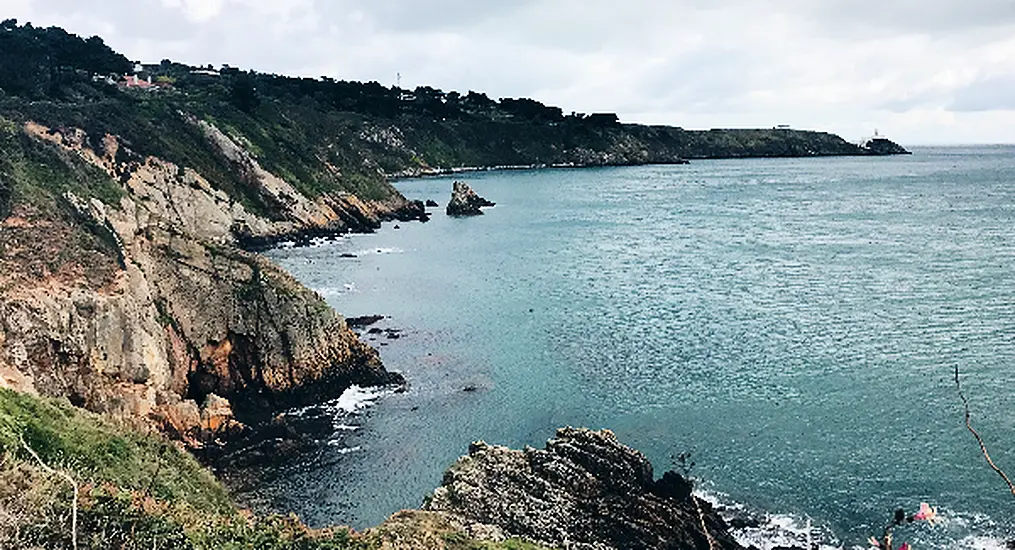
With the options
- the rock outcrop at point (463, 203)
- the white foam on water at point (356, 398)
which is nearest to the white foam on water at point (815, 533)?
the white foam on water at point (356, 398)

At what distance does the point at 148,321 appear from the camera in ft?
122

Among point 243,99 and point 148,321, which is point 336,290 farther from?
point 243,99

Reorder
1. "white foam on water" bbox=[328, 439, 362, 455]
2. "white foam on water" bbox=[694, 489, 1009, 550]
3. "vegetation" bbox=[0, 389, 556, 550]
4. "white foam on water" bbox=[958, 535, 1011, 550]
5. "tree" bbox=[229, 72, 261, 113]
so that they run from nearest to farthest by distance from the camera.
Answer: "vegetation" bbox=[0, 389, 556, 550] < "white foam on water" bbox=[958, 535, 1011, 550] < "white foam on water" bbox=[694, 489, 1009, 550] < "white foam on water" bbox=[328, 439, 362, 455] < "tree" bbox=[229, 72, 261, 113]

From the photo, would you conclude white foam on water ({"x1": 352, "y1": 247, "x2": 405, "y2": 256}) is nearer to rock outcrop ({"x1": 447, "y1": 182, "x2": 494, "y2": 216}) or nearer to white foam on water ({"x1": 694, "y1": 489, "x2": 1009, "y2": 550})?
rock outcrop ({"x1": 447, "y1": 182, "x2": 494, "y2": 216})

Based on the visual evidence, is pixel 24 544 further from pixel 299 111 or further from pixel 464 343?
pixel 299 111

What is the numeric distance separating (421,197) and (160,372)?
4091 inches

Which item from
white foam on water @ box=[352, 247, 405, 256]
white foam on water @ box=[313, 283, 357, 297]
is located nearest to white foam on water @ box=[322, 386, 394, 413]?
white foam on water @ box=[313, 283, 357, 297]

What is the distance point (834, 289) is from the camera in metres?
61.7

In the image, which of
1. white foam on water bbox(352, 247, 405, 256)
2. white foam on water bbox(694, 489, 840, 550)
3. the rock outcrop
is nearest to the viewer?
white foam on water bbox(694, 489, 840, 550)

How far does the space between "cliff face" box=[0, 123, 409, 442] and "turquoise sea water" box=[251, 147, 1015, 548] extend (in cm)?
424

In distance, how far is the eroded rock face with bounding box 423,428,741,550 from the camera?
2620 centimetres

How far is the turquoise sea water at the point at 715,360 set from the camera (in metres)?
32.0

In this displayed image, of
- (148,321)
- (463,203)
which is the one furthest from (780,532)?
(463,203)

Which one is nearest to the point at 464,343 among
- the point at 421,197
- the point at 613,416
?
the point at 613,416
